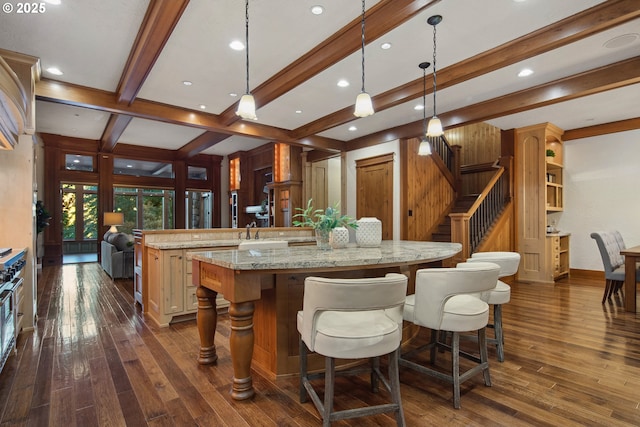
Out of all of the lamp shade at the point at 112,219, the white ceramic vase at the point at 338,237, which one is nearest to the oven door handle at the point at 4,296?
the white ceramic vase at the point at 338,237

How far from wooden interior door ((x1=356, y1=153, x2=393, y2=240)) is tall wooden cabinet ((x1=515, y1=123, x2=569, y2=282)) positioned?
2.36 metres

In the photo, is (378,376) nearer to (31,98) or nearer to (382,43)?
(382,43)

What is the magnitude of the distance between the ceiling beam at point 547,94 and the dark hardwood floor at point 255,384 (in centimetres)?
272

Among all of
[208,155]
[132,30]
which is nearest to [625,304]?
[132,30]

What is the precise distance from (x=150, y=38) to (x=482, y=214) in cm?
554

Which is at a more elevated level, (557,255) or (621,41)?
(621,41)

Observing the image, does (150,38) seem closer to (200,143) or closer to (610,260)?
(200,143)

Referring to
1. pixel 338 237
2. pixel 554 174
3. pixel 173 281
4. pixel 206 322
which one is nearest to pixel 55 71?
pixel 173 281

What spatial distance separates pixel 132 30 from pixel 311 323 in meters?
3.26

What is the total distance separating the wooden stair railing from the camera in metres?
5.32

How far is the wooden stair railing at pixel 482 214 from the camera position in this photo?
5316mm

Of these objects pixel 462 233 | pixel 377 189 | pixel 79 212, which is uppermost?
pixel 377 189

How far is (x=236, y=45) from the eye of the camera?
334 cm

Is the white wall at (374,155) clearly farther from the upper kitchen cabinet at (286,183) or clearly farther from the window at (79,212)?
the window at (79,212)
